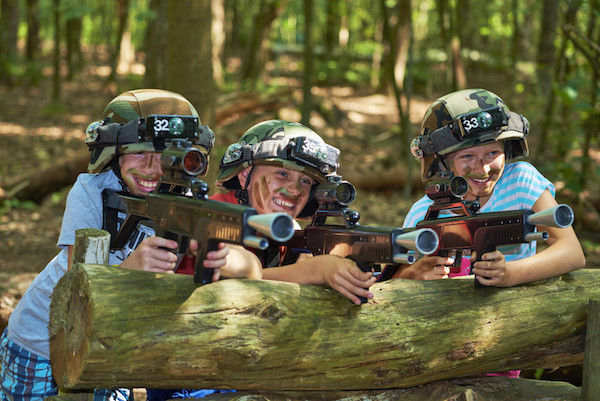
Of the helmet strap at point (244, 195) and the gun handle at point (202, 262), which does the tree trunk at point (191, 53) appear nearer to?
the helmet strap at point (244, 195)

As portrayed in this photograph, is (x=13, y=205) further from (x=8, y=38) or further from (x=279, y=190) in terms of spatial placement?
(x=8, y=38)

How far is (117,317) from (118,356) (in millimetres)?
159

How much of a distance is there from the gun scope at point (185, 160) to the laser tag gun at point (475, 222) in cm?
139

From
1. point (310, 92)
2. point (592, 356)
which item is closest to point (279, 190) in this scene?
point (592, 356)

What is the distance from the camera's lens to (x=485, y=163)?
4.34 metres

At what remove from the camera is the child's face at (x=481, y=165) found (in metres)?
4.32

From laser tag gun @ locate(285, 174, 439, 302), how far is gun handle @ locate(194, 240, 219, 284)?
0.70 m

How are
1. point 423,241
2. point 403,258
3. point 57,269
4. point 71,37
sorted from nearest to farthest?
point 423,241
point 403,258
point 57,269
point 71,37

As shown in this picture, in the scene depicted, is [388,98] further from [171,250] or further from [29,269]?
[171,250]

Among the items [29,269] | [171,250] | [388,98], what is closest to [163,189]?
[171,250]

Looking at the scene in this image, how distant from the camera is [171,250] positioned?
10.3ft

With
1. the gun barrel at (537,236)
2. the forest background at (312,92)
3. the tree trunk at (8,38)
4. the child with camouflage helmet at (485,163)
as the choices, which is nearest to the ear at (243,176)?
the child with camouflage helmet at (485,163)

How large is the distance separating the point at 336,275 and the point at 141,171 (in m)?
1.50

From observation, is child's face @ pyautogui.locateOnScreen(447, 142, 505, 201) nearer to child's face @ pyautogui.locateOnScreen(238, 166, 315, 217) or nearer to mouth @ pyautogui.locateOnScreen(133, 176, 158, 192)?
child's face @ pyautogui.locateOnScreen(238, 166, 315, 217)
